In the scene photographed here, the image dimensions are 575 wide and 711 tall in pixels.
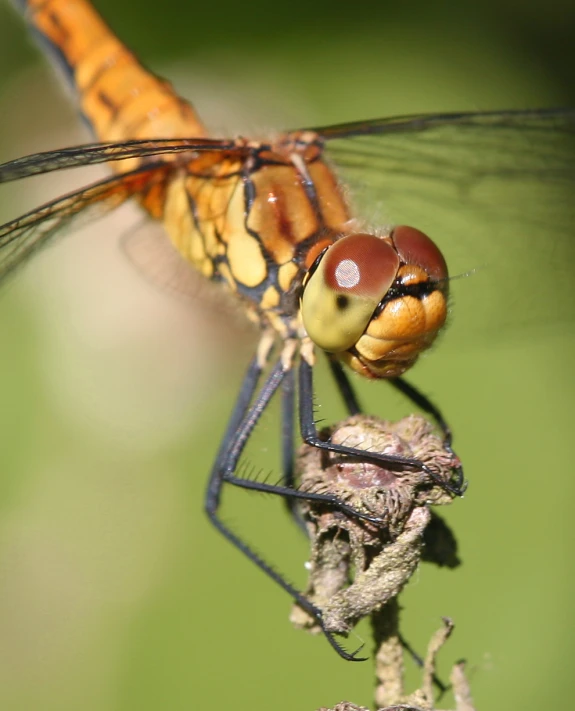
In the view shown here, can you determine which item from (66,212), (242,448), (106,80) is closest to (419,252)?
(242,448)

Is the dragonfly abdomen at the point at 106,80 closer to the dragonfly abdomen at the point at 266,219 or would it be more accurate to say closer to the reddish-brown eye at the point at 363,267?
the dragonfly abdomen at the point at 266,219

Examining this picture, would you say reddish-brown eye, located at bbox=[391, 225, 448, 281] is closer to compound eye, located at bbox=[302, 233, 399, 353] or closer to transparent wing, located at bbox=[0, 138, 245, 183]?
compound eye, located at bbox=[302, 233, 399, 353]

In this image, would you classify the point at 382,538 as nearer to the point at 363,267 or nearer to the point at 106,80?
the point at 363,267

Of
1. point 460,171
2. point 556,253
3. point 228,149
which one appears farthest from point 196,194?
point 556,253

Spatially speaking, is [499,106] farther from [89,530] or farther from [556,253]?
[89,530]

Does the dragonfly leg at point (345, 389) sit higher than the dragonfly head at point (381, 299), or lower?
lower

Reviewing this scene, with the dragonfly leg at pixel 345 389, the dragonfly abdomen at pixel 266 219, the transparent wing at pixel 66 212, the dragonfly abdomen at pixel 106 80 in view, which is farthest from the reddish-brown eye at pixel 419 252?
the dragonfly abdomen at pixel 106 80
